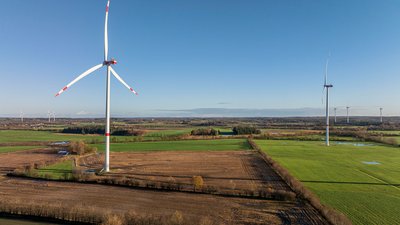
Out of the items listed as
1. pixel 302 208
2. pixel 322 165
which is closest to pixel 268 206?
pixel 302 208

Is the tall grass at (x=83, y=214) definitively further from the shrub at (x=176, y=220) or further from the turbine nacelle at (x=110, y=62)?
the turbine nacelle at (x=110, y=62)

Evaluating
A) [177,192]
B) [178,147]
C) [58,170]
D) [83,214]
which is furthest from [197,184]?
[178,147]

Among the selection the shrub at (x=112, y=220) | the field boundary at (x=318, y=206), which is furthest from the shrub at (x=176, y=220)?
the field boundary at (x=318, y=206)

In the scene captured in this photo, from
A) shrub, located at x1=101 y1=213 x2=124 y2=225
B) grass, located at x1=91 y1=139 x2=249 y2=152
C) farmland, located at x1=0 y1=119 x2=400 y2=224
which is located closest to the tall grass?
shrub, located at x1=101 y1=213 x2=124 y2=225

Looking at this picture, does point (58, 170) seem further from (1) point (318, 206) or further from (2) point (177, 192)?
(1) point (318, 206)

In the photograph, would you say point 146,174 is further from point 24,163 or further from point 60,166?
point 24,163

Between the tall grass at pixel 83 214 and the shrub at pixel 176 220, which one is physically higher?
the shrub at pixel 176 220
